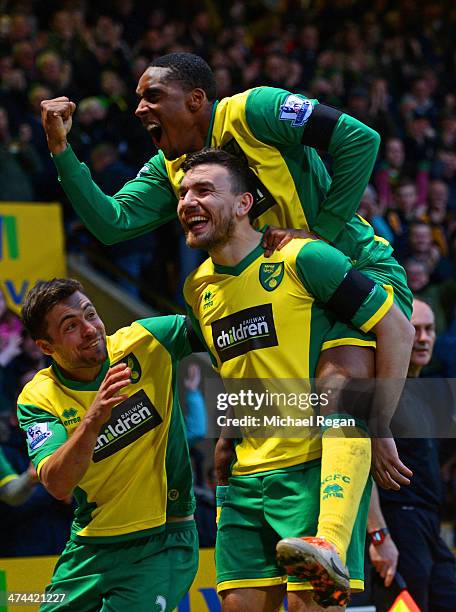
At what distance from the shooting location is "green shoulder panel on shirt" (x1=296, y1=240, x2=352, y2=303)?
415 cm

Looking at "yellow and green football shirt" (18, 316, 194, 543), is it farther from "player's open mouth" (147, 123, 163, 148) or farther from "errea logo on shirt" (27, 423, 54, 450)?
"player's open mouth" (147, 123, 163, 148)

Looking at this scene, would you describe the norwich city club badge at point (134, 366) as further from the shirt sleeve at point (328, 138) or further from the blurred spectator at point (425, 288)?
the blurred spectator at point (425, 288)

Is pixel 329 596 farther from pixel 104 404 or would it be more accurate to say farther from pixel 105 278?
pixel 105 278

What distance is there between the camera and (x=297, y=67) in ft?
41.5

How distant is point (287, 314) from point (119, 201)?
3.58 ft

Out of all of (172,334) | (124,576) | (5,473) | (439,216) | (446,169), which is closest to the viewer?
(124,576)

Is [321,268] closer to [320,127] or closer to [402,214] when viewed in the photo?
[320,127]

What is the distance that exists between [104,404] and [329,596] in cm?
107

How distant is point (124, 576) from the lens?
473 cm

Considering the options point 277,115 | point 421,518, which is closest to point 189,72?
point 277,115

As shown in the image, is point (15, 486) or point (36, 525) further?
point (36, 525)

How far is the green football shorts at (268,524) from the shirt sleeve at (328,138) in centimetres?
101

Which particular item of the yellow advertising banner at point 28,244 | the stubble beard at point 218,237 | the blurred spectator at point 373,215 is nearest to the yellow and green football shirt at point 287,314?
the stubble beard at point 218,237

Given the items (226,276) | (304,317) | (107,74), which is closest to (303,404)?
(304,317)
